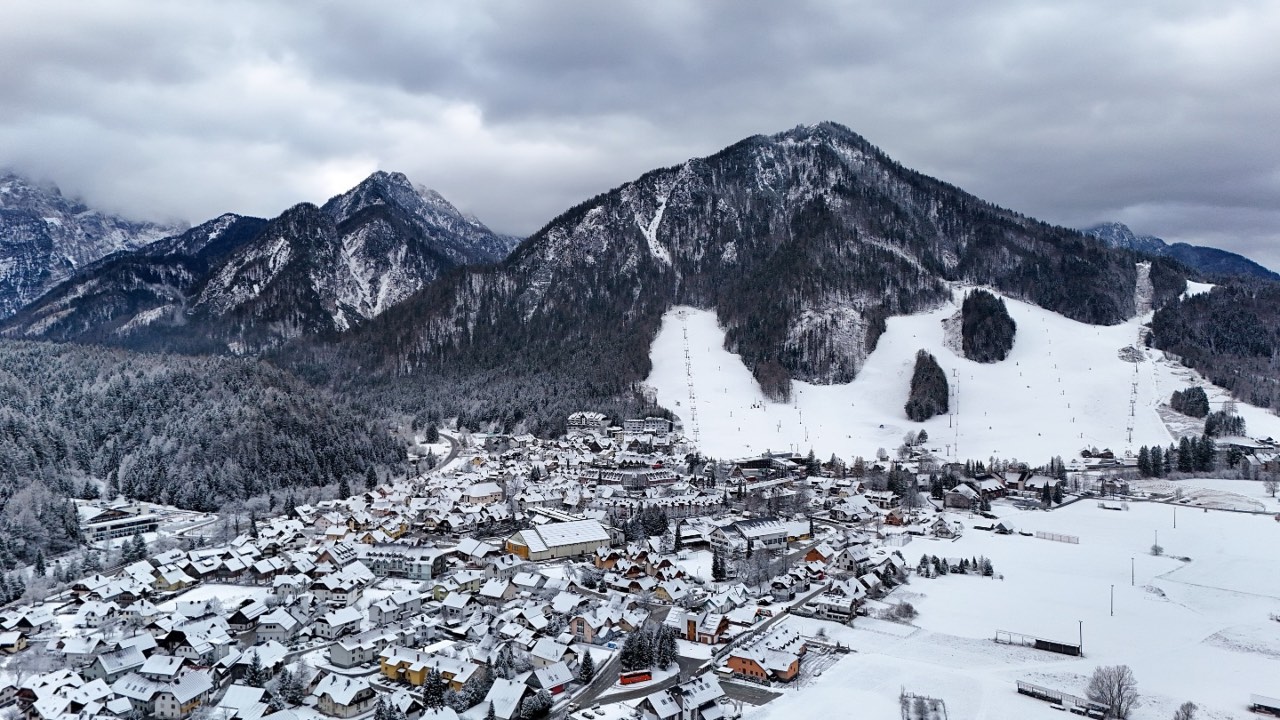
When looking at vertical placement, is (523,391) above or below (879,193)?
below

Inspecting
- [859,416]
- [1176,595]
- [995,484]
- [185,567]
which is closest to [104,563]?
[185,567]

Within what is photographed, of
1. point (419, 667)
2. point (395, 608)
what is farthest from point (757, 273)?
point (419, 667)

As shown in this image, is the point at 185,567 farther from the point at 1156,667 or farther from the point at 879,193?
the point at 879,193

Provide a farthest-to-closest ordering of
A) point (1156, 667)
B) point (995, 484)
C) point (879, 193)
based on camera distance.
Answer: point (879, 193), point (995, 484), point (1156, 667)

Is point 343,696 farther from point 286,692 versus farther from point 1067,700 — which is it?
point 1067,700

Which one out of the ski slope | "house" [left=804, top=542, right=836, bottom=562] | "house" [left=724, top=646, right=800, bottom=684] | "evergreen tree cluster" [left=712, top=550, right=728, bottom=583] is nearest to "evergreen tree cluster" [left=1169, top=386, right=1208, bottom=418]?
the ski slope
